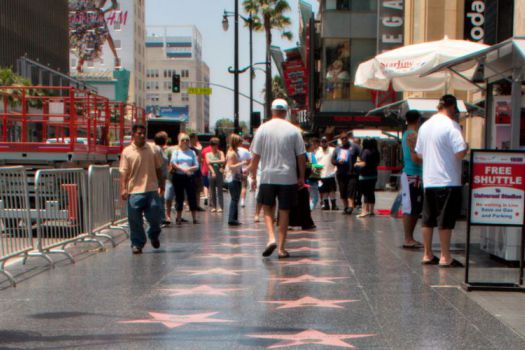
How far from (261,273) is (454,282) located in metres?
1.98

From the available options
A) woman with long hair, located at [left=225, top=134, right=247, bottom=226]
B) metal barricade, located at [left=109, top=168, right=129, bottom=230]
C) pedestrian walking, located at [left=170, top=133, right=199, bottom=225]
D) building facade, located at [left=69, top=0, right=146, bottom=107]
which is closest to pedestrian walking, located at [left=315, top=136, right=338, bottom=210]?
woman with long hair, located at [left=225, top=134, right=247, bottom=226]

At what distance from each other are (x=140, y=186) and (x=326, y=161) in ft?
28.1

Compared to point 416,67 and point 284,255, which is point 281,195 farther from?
point 416,67

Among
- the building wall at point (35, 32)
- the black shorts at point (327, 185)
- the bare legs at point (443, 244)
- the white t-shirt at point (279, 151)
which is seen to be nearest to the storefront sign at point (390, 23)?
the black shorts at point (327, 185)

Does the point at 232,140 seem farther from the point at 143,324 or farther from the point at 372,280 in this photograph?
the point at 143,324

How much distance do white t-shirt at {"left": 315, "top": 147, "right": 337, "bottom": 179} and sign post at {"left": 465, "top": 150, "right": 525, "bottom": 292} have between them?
10572 mm

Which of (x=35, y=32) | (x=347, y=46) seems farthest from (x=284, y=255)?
(x=35, y=32)

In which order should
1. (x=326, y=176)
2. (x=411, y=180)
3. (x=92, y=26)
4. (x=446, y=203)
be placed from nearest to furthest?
1. (x=446, y=203)
2. (x=411, y=180)
3. (x=326, y=176)
4. (x=92, y=26)

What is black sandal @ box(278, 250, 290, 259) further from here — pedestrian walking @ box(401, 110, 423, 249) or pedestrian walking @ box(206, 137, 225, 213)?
pedestrian walking @ box(206, 137, 225, 213)

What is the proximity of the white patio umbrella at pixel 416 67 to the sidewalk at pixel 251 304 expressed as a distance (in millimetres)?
2772

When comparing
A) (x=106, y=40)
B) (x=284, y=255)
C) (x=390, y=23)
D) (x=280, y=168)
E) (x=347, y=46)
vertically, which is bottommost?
(x=284, y=255)

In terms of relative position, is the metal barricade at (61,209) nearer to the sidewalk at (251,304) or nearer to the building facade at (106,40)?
the sidewalk at (251,304)

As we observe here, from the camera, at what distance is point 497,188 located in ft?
23.2

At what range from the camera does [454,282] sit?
740 cm
